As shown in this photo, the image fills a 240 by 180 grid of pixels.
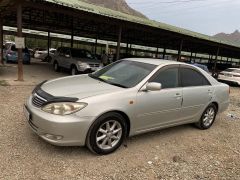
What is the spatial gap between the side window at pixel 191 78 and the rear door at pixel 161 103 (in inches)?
8.1

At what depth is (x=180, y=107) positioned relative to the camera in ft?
17.4

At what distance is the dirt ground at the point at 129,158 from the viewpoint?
3707 millimetres

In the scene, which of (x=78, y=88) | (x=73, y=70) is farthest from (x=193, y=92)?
(x=73, y=70)

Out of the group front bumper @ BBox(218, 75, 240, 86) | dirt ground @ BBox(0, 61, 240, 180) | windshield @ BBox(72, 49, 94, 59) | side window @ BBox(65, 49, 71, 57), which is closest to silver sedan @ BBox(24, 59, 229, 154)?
dirt ground @ BBox(0, 61, 240, 180)

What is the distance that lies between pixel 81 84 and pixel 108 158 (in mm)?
1384

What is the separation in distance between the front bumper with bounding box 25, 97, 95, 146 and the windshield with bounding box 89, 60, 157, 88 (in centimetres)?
115

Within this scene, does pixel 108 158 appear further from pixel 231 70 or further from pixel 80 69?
pixel 231 70

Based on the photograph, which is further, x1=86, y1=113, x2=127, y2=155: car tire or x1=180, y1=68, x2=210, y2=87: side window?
x1=180, y1=68, x2=210, y2=87: side window

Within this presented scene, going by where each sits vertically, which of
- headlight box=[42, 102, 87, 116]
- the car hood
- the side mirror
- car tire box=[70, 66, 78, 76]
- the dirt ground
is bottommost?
the dirt ground

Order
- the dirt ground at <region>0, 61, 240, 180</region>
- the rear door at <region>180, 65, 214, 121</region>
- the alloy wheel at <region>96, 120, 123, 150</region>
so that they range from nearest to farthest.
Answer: the dirt ground at <region>0, 61, 240, 180</region> < the alloy wheel at <region>96, 120, 123, 150</region> < the rear door at <region>180, 65, 214, 121</region>

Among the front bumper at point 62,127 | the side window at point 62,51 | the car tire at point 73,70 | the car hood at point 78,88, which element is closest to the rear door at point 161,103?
the car hood at point 78,88

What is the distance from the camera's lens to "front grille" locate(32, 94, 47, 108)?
4.04m

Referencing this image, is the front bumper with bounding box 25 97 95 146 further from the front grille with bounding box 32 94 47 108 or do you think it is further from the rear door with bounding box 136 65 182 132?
the rear door with bounding box 136 65 182 132

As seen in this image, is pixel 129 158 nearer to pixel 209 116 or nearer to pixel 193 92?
pixel 193 92
